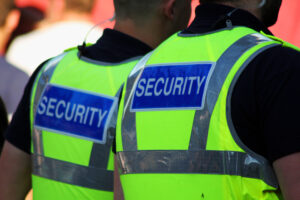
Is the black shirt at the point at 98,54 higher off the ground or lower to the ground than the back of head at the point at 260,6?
lower

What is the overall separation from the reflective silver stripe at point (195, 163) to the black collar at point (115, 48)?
1.83 ft

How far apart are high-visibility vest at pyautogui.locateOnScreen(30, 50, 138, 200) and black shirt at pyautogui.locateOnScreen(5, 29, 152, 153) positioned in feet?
0.13

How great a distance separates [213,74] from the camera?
62.5 inches

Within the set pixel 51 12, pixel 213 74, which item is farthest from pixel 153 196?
pixel 51 12

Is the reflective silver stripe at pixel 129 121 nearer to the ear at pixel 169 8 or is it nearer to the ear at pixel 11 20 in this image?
the ear at pixel 169 8

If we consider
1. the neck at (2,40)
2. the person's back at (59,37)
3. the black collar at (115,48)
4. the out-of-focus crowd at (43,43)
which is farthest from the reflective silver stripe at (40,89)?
the neck at (2,40)

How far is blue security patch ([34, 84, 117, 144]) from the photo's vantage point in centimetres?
210

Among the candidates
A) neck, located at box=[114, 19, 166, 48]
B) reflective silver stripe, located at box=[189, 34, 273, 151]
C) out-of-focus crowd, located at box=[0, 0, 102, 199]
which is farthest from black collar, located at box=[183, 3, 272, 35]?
out-of-focus crowd, located at box=[0, 0, 102, 199]

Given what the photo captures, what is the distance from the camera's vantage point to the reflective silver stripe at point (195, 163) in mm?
1511

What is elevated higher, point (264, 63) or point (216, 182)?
point (264, 63)

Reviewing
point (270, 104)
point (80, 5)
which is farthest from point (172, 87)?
point (80, 5)

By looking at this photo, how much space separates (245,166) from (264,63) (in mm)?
258

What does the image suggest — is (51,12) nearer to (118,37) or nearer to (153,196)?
(118,37)

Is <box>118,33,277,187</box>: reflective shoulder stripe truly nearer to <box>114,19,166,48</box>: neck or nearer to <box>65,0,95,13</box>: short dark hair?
<box>114,19,166,48</box>: neck
